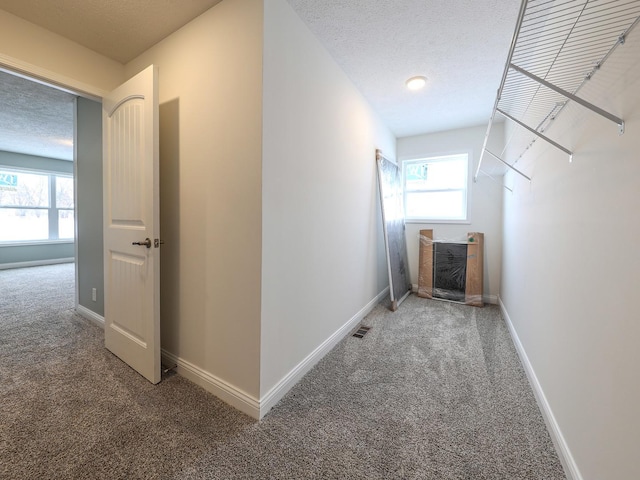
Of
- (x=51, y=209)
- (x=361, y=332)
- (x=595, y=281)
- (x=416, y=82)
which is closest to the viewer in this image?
(x=595, y=281)

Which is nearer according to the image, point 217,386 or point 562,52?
point 562,52

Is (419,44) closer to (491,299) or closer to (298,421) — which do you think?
(298,421)

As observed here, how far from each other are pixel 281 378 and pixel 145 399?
832 mm

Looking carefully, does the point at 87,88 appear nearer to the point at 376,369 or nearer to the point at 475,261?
the point at 376,369

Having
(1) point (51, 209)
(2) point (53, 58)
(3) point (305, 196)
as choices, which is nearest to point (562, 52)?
(3) point (305, 196)

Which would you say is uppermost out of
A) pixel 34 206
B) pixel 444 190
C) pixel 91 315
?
pixel 444 190

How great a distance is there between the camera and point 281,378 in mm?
1708

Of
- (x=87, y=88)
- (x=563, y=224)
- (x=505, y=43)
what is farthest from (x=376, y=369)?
(x=87, y=88)

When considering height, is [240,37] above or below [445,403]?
above

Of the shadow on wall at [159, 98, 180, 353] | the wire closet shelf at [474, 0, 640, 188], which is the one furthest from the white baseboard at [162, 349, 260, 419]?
the wire closet shelf at [474, 0, 640, 188]

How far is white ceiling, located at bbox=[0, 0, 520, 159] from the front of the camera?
64.4 inches

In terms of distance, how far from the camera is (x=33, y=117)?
3691 mm

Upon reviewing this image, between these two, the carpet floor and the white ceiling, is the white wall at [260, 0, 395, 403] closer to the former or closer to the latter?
the white ceiling

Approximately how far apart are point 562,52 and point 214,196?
Result: 2012mm
